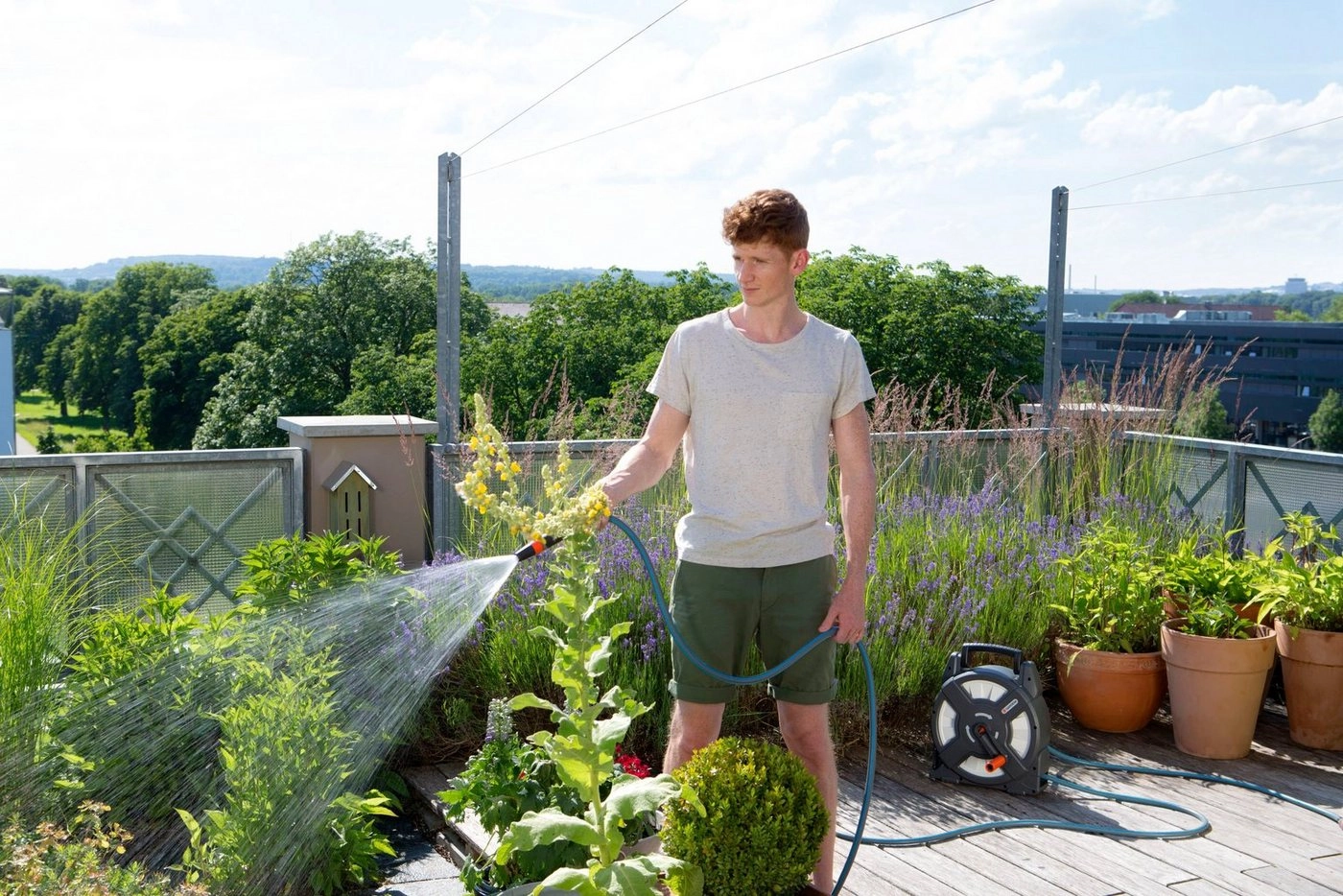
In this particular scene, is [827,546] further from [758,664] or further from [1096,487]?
[1096,487]

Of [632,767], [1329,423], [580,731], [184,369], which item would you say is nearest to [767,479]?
[580,731]

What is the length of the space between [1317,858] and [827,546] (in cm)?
160

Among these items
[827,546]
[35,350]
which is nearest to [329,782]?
[827,546]

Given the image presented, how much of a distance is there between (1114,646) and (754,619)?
6.48 ft

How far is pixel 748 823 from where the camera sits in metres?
2.12

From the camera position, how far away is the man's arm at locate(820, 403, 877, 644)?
7.96 feet

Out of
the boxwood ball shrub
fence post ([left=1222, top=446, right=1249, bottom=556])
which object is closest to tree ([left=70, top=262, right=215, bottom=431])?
fence post ([left=1222, top=446, right=1249, bottom=556])

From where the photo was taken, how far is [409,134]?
42.2 meters

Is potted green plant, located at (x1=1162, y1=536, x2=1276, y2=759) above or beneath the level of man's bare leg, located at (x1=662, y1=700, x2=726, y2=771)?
beneath

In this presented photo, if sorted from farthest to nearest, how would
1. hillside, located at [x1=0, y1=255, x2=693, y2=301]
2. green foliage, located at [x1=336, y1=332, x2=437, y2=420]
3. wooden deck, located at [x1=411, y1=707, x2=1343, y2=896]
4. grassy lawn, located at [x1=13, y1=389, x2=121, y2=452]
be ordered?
grassy lawn, located at [x1=13, y1=389, x2=121, y2=452] < green foliage, located at [x1=336, y1=332, x2=437, y2=420] < hillside, located at [x1=0, y1=255, x2=693, y2=301] < wooden deck, located at [x1=411, y1=707, x2=1343, y2=896]

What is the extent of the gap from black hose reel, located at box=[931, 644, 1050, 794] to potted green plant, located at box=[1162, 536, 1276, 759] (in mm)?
648

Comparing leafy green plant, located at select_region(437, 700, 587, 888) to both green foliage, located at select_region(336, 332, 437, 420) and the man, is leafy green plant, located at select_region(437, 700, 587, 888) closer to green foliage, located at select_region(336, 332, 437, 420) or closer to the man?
the man

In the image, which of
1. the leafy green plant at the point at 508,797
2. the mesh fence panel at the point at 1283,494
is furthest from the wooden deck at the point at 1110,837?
the mesh fence panel at the point at 1283,494

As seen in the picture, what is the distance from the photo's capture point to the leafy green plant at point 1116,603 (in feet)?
13.1
